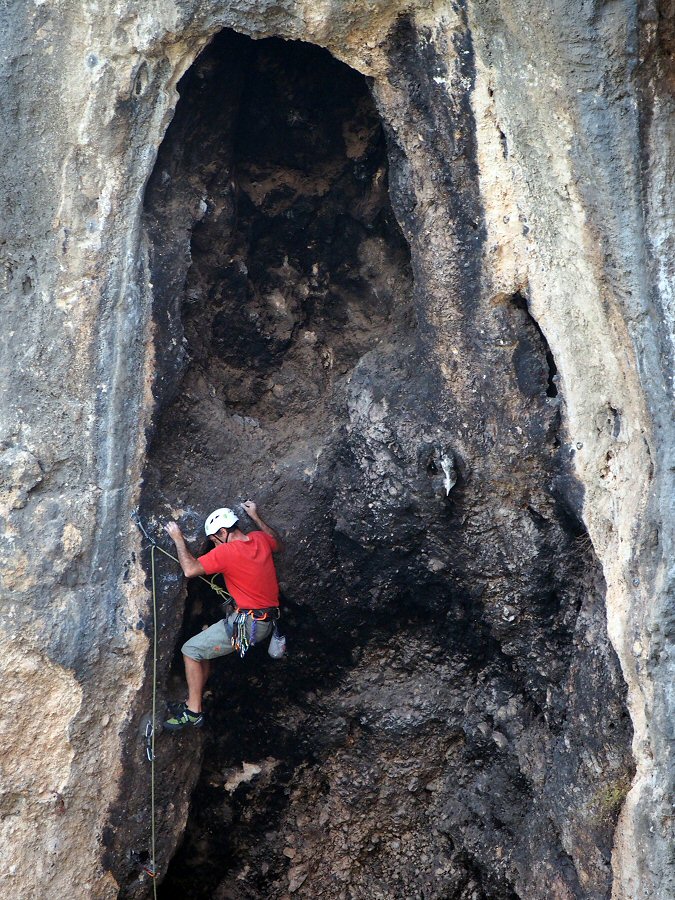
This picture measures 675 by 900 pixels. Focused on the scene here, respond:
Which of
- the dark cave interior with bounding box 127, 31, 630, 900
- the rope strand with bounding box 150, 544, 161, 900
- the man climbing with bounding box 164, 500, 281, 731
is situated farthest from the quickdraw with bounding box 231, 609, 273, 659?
the rope strand with bounding box 150, 544, 161, 900

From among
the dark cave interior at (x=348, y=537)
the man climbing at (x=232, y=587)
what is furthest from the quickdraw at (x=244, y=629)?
the dark cave interior at (x=348, y=537)

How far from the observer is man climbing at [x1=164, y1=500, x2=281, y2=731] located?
5070 mm

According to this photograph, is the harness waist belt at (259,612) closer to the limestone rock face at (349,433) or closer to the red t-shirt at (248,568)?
the red t-shirt at (248,568)

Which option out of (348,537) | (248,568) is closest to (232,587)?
(248,568)

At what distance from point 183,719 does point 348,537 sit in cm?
135

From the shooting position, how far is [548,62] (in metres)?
4.08

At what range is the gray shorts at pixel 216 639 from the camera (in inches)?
207

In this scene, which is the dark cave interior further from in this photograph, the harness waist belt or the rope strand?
the harness waist belt

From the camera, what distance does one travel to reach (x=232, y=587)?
521 centimetres

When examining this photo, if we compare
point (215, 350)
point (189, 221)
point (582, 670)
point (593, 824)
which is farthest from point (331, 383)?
point (593, 824)

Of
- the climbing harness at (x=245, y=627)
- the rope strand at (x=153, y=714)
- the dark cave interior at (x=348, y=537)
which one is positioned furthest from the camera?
the climbing harness at (x=245, y=627)

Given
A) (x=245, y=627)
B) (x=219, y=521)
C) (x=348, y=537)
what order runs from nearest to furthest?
(x=219, y=521), (x=245, y=627), (x=348, y=537)

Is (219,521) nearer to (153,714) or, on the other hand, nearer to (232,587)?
(232,587)

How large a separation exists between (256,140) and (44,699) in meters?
3.15
